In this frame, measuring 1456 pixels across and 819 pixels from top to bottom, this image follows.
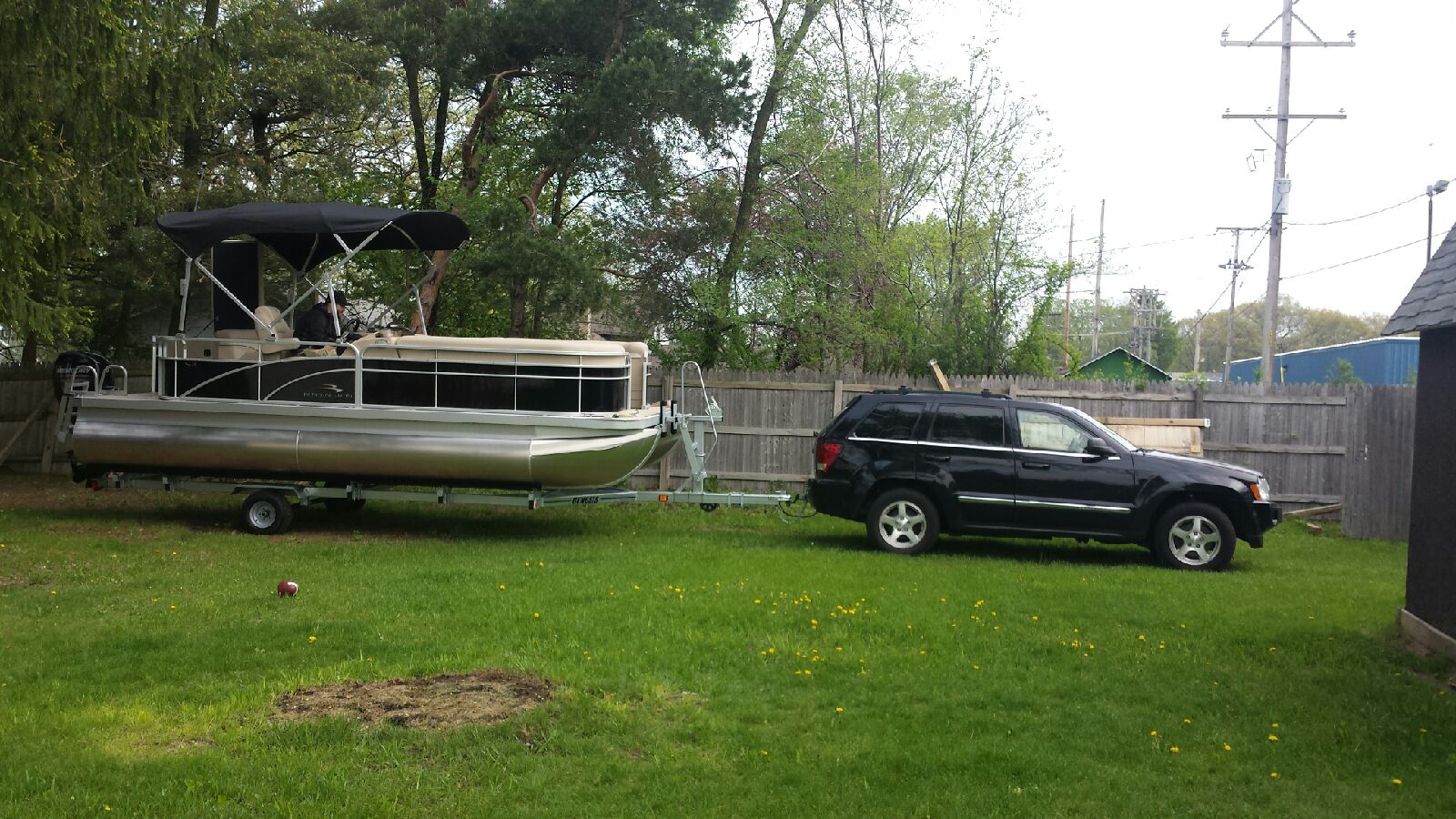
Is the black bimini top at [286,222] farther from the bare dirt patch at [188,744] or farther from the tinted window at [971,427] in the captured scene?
the bare dirt patch at [188,744]

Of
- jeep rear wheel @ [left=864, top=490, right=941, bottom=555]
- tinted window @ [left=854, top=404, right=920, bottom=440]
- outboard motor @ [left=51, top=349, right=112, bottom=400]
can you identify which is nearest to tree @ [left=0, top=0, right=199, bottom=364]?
outboard motor @ [left=51, top=349, right=112, bottom=400]

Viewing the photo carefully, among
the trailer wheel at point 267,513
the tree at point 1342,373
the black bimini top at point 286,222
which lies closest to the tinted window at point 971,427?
the black bimini top at point 286,222

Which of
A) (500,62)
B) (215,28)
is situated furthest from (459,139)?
(215,28)

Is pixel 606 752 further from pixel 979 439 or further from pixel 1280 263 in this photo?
pixel 1280 263

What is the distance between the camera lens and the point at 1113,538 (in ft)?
39.4

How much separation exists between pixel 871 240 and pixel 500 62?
6.23 m

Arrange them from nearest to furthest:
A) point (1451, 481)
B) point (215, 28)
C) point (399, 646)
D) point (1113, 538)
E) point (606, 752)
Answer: point (606, 752), point (399, 646), point (1451, 481), point (1113, 538), point (215, 28)

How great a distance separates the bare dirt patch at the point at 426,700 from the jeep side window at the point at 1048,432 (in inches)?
285

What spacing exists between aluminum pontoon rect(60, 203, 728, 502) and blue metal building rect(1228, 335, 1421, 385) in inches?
813

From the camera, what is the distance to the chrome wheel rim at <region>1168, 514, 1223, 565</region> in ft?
39.0

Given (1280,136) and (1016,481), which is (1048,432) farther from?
(1280,136)

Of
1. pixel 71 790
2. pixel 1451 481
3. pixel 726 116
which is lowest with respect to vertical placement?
pixel 71 790

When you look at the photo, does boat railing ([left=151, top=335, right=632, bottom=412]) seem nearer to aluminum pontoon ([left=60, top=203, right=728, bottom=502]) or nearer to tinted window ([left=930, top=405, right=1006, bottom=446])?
aluminum pontoon ([left=60, top=203, right=728, bottom=502])

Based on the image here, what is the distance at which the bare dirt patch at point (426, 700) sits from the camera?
233 inches
